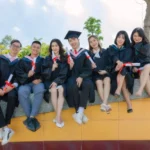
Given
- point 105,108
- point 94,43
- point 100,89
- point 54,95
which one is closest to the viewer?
point 105,108

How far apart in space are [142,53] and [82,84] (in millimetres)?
1223

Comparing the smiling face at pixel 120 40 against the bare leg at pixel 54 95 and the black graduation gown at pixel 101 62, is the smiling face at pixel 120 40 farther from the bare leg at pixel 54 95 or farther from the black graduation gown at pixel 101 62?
the bare leg at pixel 54 95

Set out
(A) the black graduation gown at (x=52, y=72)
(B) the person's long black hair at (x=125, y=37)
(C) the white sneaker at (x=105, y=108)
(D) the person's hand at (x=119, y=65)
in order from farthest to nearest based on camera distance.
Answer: (B) the person's long black hair at (x=125, y=37), (A) the black graduation gown at (x=52, y=72), (D) the person's hand at (x=119, y=65), (C) the white sneaker at (x=105, y=108)

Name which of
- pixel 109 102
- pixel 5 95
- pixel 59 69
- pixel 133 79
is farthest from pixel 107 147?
pixel 5 95

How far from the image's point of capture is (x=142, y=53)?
5391 mm

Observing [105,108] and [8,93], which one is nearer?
[105,108]

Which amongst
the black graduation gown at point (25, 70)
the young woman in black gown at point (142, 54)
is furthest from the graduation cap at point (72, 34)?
the young woman in black gown at point (142, 54)

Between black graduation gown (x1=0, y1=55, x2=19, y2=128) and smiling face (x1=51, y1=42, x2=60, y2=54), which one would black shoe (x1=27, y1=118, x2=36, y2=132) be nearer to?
black graduation gown (x1=0, y1=55, x2=19, y2=128)

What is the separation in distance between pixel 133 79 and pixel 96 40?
3.24 feet

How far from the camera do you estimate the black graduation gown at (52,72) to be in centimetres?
534

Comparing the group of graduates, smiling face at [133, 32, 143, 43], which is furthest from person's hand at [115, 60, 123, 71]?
smiling face at [133, 32, 143, 43]

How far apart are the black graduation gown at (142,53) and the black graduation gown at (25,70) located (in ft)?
5.72

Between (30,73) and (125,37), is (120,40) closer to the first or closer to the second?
(125,37)

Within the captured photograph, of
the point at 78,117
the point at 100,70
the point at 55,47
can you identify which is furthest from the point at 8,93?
the point at 100,70
